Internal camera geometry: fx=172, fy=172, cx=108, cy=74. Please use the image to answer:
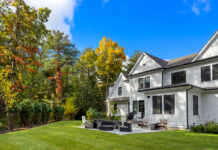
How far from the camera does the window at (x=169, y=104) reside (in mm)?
14259

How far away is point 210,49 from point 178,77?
12.1 feet

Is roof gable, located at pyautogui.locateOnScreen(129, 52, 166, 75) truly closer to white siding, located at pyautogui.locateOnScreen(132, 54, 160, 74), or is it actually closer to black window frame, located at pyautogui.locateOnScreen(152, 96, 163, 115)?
white siding, located at pyautogui.locateOnScreen(132, 54, 160, 74)

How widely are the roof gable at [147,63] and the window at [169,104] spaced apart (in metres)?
Answer: 4.45

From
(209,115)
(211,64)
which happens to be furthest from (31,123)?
(211,64)

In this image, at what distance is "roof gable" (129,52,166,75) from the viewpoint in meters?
18.8

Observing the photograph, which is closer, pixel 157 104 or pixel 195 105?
pixel 195 105

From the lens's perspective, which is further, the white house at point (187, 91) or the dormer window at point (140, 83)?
the dormer window at point (140, 83)

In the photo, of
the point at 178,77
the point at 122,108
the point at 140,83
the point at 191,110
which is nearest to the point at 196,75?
the point at 178,77

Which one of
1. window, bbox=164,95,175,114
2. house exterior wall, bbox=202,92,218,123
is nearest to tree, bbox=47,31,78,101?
window, bbox=164,95,175,114

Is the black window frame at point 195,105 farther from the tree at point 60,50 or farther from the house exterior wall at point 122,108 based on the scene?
the tree at point 60,50

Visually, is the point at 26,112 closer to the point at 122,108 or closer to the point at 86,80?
the point at 122,108

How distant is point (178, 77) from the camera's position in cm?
1688

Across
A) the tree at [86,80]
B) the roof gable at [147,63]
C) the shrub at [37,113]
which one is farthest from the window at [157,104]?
the tree at [86,80]

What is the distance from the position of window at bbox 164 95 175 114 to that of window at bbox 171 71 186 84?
297cm
